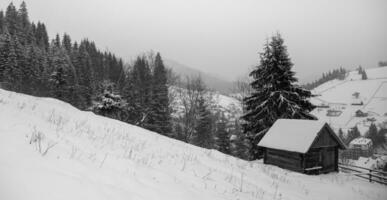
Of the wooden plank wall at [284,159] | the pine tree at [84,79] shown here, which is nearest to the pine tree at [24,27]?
the pine tree at [84,79]

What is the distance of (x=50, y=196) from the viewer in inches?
119

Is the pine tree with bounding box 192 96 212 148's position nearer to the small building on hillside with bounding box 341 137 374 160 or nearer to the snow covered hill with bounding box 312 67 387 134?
the small building on hillside with bounding box 341 137 374 160

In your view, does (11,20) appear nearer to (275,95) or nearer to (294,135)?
(275,95)

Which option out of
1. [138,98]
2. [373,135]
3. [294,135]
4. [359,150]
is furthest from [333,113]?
[294,135]

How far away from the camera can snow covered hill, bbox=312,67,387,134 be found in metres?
124

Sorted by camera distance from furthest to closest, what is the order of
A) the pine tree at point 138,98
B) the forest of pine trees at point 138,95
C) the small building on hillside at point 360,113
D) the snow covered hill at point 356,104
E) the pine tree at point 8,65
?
the small building on hillside at point 360,113 < the snow covered hill at point 356,104 < the pine tree at point 138,98 < the pine tree at point 8,65 < the forest of pine trees at point 138,95

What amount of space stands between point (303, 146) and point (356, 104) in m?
164

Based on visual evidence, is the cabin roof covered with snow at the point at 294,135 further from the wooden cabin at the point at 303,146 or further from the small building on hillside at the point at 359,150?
the small building on hillside at the point at 359,150

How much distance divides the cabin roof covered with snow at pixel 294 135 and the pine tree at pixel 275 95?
3312 mm

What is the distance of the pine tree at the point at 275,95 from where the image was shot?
1001 inches

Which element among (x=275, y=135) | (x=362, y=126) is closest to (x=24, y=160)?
(x=275, y=135)

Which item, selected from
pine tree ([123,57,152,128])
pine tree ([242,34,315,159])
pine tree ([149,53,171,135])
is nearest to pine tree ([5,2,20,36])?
pine tree ([123,57,152,128])

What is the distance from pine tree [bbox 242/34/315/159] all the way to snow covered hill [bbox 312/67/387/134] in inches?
3505

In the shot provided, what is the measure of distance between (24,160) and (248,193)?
5.76m
